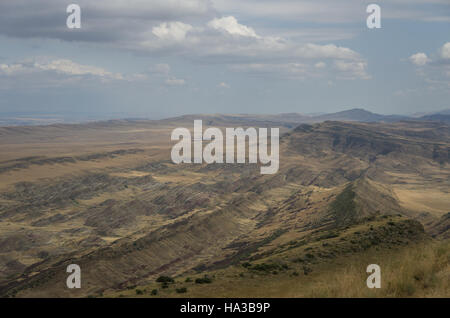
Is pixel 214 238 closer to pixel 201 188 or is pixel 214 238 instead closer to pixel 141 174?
pixel 201 188

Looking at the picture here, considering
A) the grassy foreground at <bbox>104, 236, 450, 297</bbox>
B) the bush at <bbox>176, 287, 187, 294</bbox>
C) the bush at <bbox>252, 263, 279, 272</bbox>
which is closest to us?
the grassy foreground at <bbox>104, 236, 450, 297</bbox>

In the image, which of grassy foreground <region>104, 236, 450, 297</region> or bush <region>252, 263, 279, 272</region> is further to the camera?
bush <region>252, 263, 279, 272</region>

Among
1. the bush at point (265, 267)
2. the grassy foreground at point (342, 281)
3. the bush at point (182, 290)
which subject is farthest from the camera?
the bush at point (265, 267)

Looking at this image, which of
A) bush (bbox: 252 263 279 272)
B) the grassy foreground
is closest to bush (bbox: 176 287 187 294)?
the grassy foreground

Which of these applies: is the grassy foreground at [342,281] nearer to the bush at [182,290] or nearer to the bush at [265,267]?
the bush at [182,290]

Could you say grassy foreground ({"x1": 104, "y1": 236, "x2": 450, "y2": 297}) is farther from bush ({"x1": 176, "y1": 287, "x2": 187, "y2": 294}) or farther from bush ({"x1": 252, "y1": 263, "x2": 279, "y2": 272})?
bush ({"x1": 252, "y1": 263, "x2": 279, "y2": 272})

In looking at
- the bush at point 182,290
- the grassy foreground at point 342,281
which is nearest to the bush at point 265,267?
the grassy foreground at point 342,281

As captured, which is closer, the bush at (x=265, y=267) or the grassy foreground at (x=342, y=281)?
the grassy foreground at (x=342, y=281)

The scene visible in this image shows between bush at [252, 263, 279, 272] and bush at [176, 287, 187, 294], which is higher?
bush at [176, 287, 187, 294]

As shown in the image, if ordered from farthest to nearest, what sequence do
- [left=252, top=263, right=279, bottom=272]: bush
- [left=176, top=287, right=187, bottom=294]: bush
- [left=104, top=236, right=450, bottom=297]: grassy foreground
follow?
[left=252, top=263, right=279, bottom=272]: bush, [left=176, top=287, right=187, bottom=294]: bush, [left=104, top=236, right=450, bottom=297]: grassy foreground

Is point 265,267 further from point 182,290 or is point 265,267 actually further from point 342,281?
point 342,281

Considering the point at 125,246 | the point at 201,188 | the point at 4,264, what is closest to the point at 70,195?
the point at 201,188
